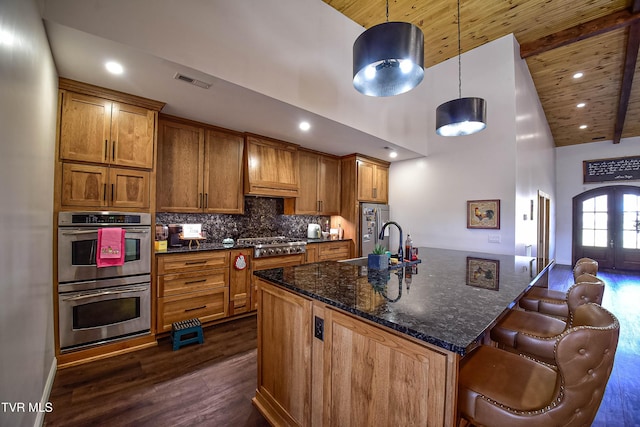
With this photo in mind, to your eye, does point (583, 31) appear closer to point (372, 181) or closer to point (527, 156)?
point (527, 156)

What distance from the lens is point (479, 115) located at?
244cm

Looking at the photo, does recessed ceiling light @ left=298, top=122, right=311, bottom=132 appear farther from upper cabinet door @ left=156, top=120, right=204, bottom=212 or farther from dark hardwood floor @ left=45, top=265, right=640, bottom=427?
dark hardwood floor @ left=45, top=265, right=640, bottom=427

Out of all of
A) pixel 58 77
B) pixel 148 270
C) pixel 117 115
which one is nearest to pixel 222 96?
pixel 117 115

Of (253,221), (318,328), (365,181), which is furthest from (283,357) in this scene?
(365,181)

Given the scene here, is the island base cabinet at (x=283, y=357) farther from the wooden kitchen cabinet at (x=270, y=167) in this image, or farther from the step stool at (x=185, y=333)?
the wooden kitchen cabinet at (x=270, y=167)

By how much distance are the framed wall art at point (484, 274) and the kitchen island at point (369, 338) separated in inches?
0.6

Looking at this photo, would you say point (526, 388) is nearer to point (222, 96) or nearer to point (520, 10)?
point (222, 96)

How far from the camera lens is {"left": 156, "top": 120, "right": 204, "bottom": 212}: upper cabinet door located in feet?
10.2

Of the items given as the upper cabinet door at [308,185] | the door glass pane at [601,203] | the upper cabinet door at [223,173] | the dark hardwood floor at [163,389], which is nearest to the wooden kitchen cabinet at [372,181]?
the upper cabinet door at [308,185]

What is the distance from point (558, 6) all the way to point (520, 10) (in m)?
0.42

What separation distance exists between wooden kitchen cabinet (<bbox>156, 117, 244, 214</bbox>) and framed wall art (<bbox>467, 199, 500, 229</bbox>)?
11.7 feet

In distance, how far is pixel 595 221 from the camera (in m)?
7.39

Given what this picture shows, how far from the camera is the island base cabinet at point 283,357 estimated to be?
4.83 ft

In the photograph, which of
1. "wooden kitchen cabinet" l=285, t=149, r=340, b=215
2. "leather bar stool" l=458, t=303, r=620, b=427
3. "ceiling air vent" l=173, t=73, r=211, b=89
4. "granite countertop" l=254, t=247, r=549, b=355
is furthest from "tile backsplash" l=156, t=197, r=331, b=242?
"leather bar stool" l=458, t=303, r=620, b=427
